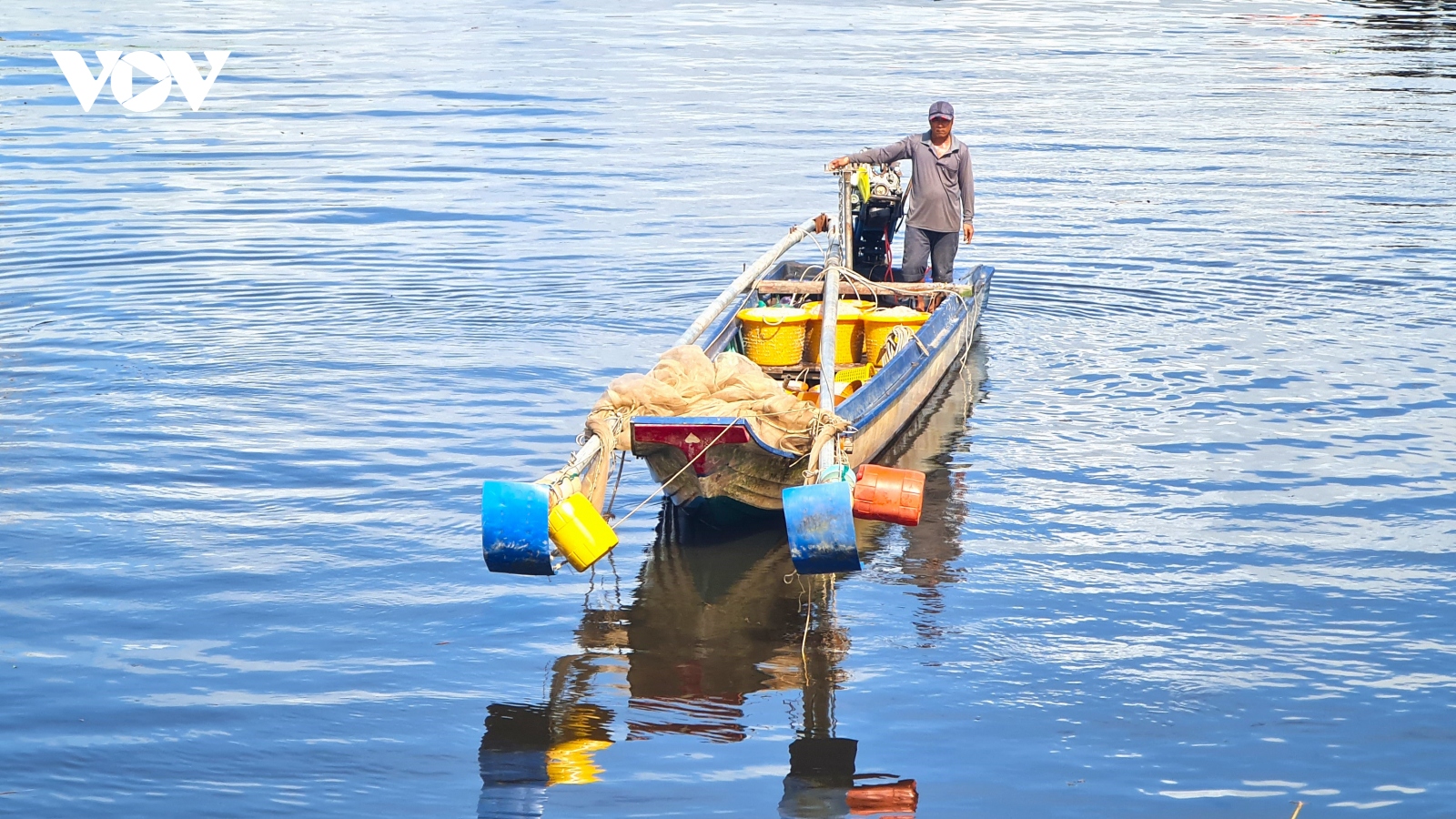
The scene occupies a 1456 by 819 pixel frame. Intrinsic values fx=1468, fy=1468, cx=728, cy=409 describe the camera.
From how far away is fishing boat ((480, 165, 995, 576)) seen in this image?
8.12m

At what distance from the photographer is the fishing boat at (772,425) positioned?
812cm

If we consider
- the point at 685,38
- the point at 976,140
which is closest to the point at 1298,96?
the point at 976,140

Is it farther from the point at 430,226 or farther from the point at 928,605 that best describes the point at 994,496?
the point at 430,226

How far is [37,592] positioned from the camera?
923cm

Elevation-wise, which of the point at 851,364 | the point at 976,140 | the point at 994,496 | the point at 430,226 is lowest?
the point at 994,496

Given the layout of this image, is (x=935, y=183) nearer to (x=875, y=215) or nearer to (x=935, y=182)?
(x=935, y=182)

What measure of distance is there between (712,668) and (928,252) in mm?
7246

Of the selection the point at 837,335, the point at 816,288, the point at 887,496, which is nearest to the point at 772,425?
the point at 887,496

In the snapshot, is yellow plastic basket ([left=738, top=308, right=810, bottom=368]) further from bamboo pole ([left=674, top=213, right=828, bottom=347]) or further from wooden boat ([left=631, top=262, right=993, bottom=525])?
bamboo pole ([left=674, top=213, right=828, bottom=347])

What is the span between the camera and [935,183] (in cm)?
1398

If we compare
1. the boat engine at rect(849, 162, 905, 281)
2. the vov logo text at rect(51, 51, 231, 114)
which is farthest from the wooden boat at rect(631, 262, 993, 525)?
the vov logo text at rect(51, 51, 231, 114)

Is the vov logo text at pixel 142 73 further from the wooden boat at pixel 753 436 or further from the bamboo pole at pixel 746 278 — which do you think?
the wooden boat at pixel 753 436

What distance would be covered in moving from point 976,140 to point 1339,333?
12.6 meters

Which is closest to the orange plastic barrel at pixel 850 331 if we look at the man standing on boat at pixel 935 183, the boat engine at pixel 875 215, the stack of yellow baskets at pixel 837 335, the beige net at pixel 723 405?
the stack of yellow baskets at pixel 837 335
